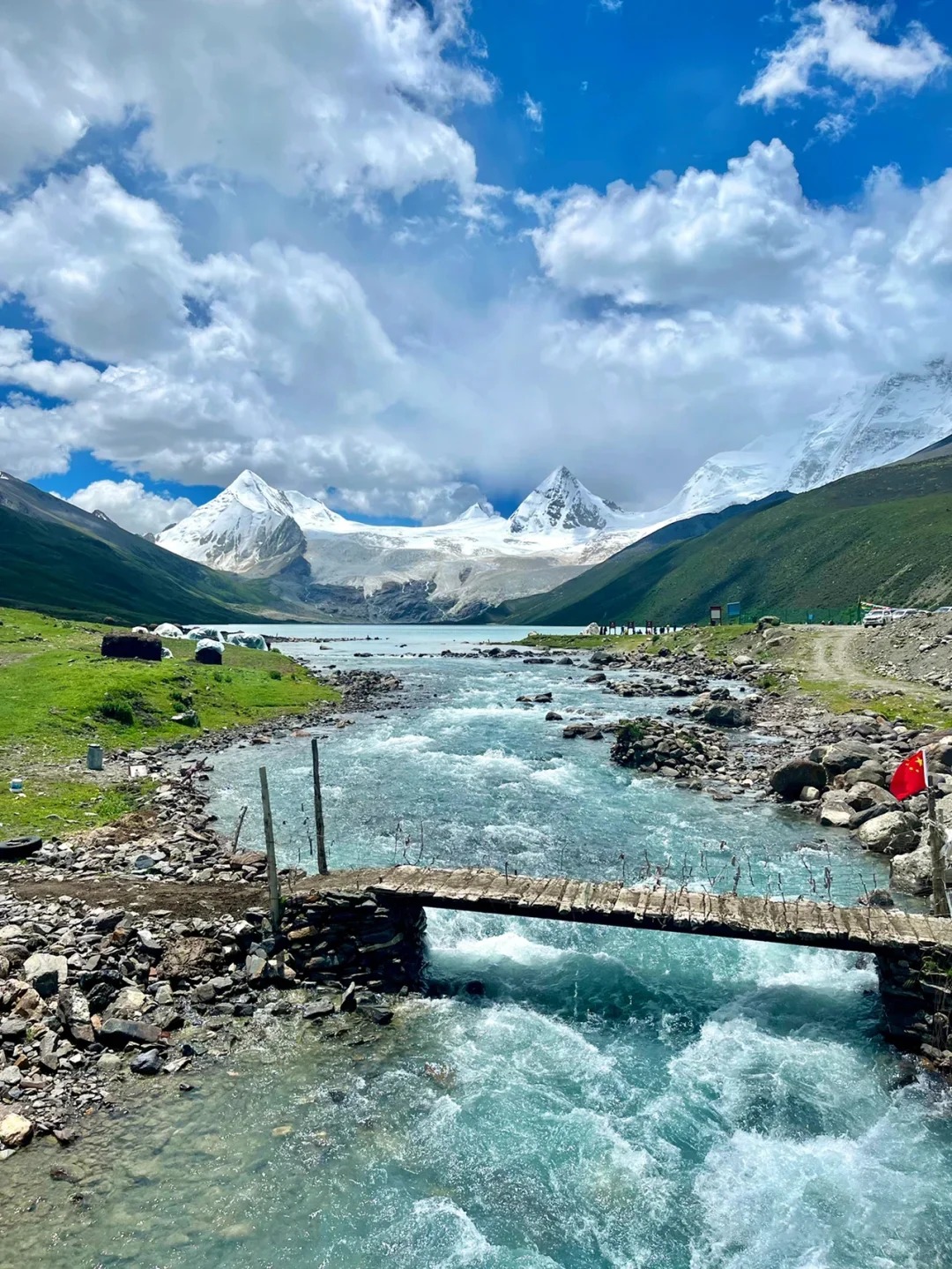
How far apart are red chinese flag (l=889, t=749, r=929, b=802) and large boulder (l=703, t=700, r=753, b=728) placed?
3582 cm

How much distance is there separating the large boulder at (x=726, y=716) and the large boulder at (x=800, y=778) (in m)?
20.2

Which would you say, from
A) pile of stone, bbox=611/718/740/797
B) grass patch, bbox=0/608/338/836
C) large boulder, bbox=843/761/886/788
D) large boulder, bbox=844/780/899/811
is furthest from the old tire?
large boulder, bbox=843/761/886/788

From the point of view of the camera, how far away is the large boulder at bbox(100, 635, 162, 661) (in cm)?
6756

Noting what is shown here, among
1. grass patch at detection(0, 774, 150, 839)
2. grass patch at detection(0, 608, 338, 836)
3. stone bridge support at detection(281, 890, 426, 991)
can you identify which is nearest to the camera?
stone bridge support at detection(281, 890, 426, 991)

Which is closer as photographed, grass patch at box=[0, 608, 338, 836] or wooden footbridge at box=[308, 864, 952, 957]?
wooden footbridge at box=[308, 864, 952, 957]

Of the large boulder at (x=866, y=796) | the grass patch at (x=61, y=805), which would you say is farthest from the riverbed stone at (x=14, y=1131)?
the large boulder at (x=866, y=796)

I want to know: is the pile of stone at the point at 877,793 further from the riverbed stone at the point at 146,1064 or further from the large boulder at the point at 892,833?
the riverbed stone at the point at 146,1064

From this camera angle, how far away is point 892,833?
27.0 metres

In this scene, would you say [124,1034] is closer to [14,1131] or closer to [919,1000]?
[14,1131]

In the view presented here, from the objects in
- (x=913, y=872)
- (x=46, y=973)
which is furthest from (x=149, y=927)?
(x=913, y=872)

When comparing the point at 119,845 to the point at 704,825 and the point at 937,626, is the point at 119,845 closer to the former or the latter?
the point at 704,825

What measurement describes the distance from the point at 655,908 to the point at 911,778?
27.2 feet

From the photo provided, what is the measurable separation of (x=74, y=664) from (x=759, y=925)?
2194 inches

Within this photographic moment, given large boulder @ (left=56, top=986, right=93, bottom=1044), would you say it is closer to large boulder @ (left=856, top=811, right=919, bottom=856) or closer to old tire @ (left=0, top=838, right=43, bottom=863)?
A: old tire @ (left=0, top=838, right=43, bottom=863)
